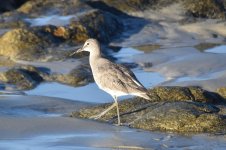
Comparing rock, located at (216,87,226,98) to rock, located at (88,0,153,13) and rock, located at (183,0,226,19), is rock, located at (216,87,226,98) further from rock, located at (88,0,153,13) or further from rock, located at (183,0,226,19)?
rock, located at (88,0,153,13)

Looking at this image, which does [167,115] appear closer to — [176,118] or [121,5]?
[176,118]

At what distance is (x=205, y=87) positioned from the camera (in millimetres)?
12844

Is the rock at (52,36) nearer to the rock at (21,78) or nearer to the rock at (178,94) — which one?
the rock at (21,78)

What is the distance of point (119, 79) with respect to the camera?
9898 mm

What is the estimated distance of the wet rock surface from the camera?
9.23 metres

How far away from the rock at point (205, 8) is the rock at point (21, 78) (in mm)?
7331

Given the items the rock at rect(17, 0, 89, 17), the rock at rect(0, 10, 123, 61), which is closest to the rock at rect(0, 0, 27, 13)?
the rock at rect(17, 0, 89, 17)

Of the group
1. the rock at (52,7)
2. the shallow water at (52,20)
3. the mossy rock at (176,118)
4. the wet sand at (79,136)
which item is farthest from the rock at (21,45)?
the mossy rock at (176,118)

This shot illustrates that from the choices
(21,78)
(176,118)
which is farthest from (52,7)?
(176,118)

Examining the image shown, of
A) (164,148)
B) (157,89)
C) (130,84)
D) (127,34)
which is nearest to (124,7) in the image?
(127,34)

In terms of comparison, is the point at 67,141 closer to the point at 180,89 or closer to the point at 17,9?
the point at 180,89

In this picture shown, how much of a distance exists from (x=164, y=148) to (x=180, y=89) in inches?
111

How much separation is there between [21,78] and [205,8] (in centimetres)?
809

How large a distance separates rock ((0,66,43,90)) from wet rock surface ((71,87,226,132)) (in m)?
3.42
